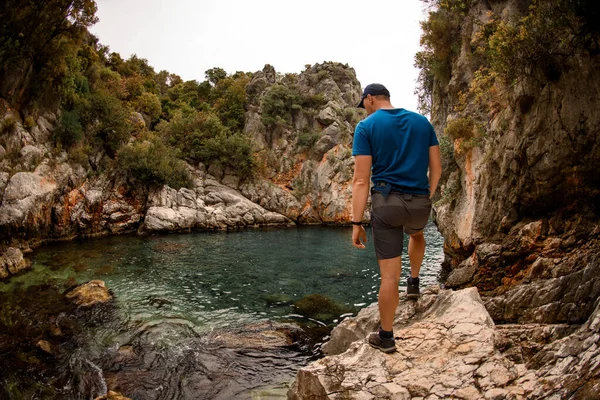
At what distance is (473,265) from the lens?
9672mm

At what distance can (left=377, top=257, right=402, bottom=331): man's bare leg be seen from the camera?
12.0 feet

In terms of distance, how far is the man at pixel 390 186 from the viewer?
3.67 m

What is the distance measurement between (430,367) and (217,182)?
101 ft

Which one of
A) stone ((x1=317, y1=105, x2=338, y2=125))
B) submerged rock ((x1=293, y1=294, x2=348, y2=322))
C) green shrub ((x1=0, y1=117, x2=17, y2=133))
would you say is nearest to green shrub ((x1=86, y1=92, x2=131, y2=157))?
green shrub ((x1=0, y1=117, x2=17, y2=133))

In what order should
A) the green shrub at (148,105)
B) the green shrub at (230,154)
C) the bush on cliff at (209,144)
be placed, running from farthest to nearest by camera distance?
the green shrub at (148,105)
the bush on cliff at (209,144)
the green shrub at (230,154)

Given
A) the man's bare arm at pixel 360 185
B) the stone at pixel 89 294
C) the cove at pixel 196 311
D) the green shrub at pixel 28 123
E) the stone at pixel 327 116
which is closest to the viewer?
the man's bare arm at pixel 360 185

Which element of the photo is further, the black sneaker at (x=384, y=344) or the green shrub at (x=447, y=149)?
the green shrub at (x=447, y=149)

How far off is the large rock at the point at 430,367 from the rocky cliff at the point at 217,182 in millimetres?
13644

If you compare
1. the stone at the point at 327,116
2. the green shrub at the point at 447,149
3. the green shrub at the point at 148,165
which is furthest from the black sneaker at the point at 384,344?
the stone at the point at 327,116

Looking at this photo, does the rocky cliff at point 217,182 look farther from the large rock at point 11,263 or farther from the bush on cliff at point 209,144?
the bush on cliff at point 209,144

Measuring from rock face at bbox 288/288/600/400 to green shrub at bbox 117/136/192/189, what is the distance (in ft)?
82.0

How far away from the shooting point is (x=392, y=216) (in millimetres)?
3645

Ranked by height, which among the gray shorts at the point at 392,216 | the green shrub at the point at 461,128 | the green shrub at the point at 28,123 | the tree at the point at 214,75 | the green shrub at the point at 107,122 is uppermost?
the tree at the point at 214,75

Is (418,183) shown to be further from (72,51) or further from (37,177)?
(72,51)
